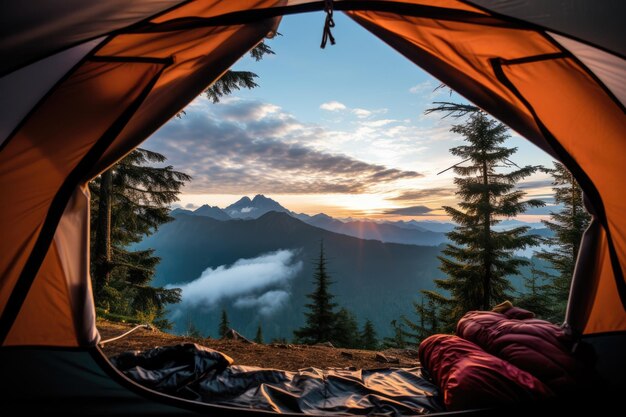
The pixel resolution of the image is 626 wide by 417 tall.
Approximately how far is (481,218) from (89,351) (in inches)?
585

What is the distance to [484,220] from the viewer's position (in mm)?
13758

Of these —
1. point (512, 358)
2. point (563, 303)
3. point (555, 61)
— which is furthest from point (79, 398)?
point (563, 303)

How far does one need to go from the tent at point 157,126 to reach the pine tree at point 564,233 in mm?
16092

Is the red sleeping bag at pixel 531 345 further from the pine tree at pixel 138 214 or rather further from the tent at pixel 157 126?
the pine tree at pixel 138 214

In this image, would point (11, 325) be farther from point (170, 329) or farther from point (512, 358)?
point (170, 329)

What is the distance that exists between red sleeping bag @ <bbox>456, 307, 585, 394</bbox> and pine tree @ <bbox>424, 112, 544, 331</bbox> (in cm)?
1204

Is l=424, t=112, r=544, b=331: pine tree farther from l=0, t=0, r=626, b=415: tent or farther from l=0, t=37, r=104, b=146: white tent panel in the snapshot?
l=0, t=37, r=104, b=146: white tent panel

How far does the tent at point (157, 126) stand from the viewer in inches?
86.5

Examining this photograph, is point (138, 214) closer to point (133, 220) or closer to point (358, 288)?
point (133, 220)

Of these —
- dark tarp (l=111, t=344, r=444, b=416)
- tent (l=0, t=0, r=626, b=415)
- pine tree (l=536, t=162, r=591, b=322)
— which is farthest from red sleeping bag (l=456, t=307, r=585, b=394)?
pine tree (l=536, t=162, r=591, b=322)

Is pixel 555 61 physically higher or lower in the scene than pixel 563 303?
higher

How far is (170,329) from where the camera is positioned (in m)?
10.8

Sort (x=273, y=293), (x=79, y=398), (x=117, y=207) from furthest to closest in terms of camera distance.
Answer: (x=273, y=293) < (x=117, y=207) < (x=79, y=398)

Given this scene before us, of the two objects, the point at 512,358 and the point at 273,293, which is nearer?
the point at 512,358
